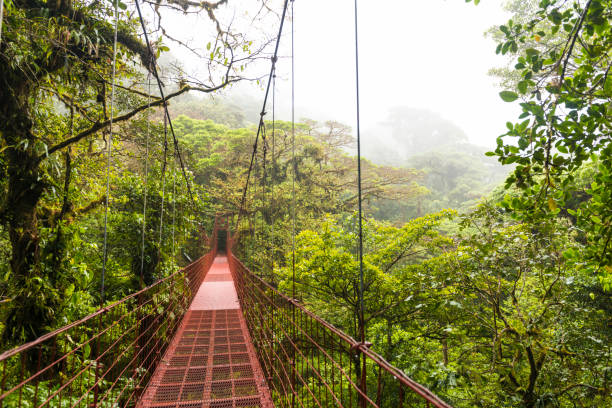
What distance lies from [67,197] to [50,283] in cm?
58

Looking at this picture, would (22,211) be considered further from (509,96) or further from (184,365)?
(509,96)

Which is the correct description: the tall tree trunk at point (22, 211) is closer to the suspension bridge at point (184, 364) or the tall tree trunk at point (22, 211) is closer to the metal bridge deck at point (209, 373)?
the suspension bridge at point (184, 364)

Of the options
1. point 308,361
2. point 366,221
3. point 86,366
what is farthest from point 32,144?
point 366,221

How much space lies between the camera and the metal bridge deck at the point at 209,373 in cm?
161

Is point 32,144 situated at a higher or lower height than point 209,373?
higher

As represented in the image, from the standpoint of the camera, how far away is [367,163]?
11.5 meters

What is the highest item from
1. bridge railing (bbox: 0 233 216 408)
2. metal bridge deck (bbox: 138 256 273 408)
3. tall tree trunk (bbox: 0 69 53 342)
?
tall tree trunk (bbox: 0 69 53 342)

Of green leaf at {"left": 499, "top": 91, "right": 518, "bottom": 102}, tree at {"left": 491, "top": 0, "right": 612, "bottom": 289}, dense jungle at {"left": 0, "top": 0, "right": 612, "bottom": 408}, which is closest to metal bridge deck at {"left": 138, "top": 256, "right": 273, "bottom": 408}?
dense jungle at {"left": 0, "top": 0, "right": 612, "bottom": 408}

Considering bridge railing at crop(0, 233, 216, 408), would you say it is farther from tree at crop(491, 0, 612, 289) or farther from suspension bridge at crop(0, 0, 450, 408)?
tree at crop(491, 0, 612, 289)

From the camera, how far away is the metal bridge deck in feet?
5.28

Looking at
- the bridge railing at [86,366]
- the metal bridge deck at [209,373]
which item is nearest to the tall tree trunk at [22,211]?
the bridge railing at [86,366]

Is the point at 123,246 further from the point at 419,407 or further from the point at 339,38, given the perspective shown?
the point at 419,407

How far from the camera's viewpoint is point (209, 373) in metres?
1.97

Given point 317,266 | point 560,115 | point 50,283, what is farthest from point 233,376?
point 560,115
